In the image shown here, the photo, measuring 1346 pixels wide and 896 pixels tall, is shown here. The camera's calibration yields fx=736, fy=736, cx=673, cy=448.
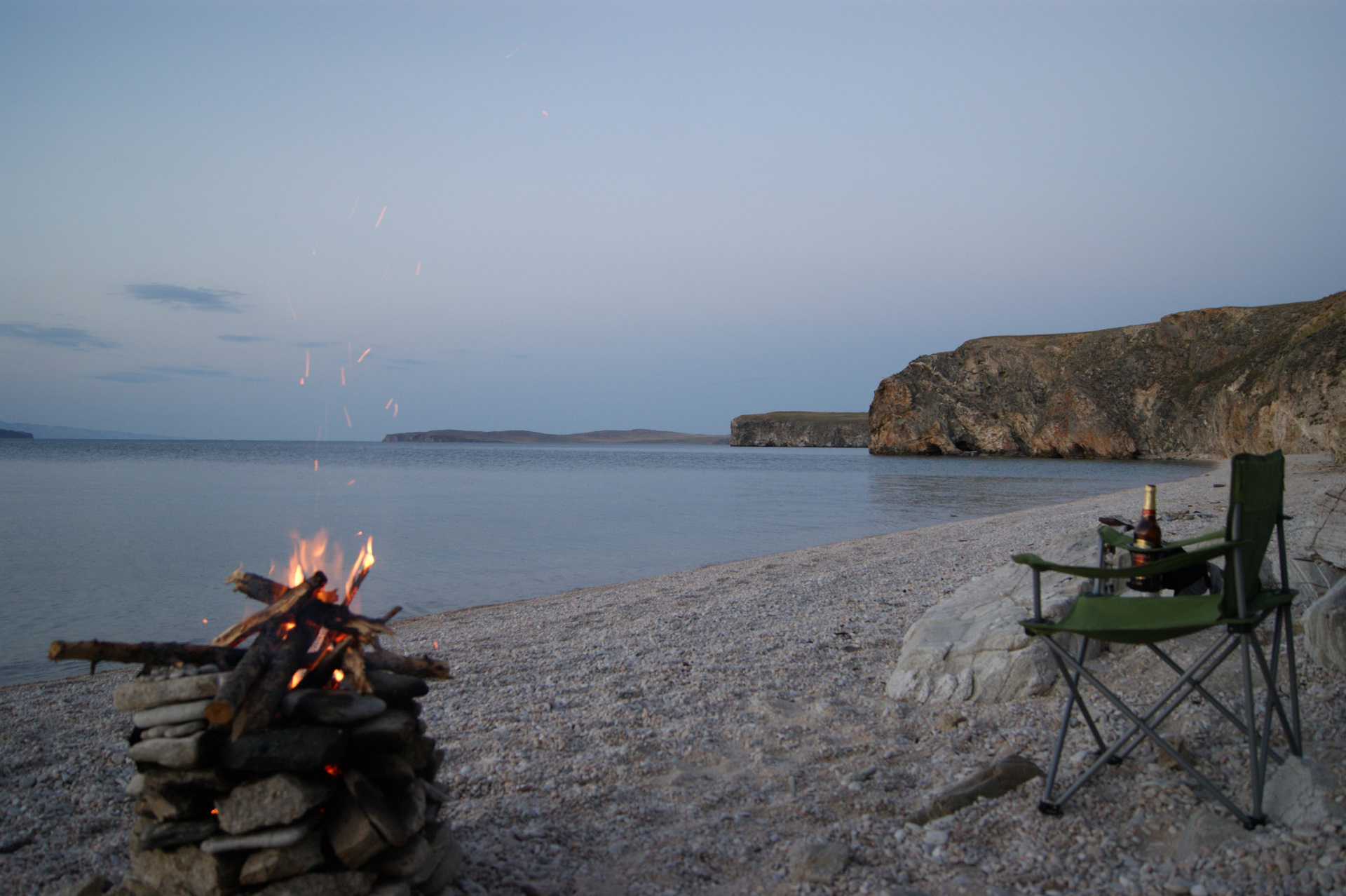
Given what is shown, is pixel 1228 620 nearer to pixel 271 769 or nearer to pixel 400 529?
pixel 271 769

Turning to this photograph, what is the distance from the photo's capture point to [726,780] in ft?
10.8

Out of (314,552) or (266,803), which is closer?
(266,803)

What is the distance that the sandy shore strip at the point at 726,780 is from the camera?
7.95 feet

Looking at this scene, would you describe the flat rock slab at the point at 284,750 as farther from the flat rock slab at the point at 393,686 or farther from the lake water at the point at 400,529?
the lake water at the point at 400,529

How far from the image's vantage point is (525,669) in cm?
540

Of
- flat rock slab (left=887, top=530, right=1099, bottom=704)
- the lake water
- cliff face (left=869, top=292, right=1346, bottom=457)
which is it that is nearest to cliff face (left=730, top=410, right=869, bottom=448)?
cliff face (left=869, top=292, right=1346, bottom=457)

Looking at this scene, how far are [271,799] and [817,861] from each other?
1.72 m

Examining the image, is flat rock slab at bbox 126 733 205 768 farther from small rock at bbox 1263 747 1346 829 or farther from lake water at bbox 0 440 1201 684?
lake water at bbox 0 440 1201 684

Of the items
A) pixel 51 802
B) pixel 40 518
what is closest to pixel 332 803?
pixel 51 802

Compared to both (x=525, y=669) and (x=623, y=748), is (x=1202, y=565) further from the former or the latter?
(x=525, y=669)

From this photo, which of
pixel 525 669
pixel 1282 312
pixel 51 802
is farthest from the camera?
pixel 1282 312

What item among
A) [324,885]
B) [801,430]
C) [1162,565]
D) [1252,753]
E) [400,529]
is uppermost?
[801,430]

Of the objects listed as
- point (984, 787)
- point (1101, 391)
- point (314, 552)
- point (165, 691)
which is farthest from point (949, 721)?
point (1101, 391)

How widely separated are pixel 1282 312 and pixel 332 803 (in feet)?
250
